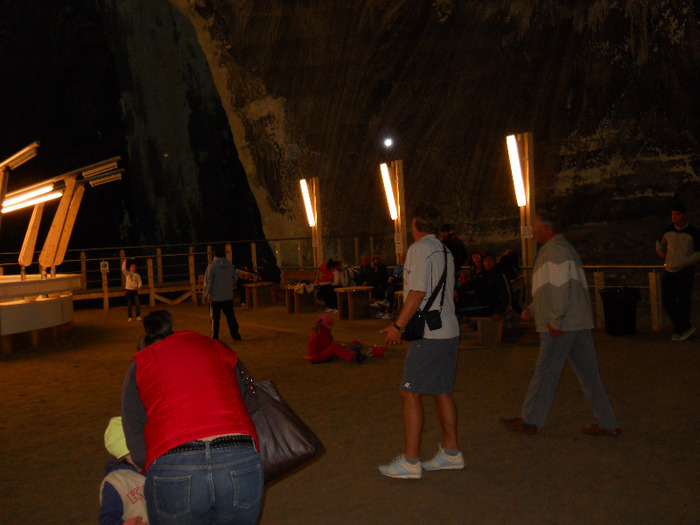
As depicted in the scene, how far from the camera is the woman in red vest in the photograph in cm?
218

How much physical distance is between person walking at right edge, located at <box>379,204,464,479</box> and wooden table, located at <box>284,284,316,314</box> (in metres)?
10.7

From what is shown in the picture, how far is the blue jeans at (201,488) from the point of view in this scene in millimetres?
2166

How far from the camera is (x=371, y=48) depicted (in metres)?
21.1

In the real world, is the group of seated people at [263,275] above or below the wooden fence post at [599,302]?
above

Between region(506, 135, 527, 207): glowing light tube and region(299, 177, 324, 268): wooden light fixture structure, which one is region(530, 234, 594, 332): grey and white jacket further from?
region(299, 177, 324, 268): wooden light fixture structure

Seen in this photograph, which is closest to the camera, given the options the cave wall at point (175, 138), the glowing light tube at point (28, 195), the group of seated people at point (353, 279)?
the glowing light tube at point (28, 195)

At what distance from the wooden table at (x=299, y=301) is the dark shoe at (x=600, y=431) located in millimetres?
10335

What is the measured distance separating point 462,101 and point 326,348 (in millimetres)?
13931

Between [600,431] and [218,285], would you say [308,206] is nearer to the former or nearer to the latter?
[218,285]

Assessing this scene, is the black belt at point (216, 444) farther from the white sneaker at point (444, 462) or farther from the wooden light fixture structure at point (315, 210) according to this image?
the wooden light fixture structure at point (315, 210)

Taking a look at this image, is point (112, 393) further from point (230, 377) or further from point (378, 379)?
point (230, 377)

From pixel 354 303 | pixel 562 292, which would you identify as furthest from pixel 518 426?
pixel 354 303

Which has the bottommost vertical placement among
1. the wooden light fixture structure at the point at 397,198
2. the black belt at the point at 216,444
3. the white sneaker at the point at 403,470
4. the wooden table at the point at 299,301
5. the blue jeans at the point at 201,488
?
the white sneaker at the point at 403,470

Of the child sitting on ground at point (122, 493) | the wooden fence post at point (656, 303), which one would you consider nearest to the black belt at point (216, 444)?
the child sitting on ground at point (122, 493)
